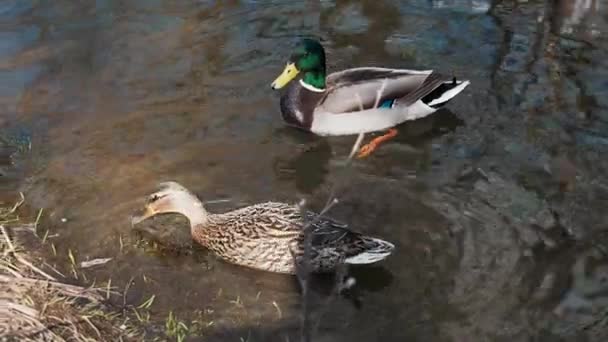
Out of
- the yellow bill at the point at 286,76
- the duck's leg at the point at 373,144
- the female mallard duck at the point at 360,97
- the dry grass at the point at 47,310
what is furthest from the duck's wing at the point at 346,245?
the yellow bill at the point at 286,76

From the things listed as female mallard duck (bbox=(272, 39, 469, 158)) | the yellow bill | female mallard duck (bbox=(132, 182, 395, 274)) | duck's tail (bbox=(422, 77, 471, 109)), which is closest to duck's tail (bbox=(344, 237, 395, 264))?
female mallard duck (bbox=(132, 182, 395, 274))

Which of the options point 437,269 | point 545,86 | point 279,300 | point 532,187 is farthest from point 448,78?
point 279,300

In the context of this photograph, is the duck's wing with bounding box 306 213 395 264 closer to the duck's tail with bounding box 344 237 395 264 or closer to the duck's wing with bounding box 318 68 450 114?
the duck's tail with bounding box 344 237 395 264

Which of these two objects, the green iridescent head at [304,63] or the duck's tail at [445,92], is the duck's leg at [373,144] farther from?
the green iridescent head at [304,63]

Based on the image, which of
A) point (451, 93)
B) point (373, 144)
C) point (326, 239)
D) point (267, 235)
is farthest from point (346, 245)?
point (451, 93)

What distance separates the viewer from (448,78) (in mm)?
7434

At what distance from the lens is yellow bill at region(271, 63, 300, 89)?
7.48 metres

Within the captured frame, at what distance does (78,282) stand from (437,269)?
218 cm

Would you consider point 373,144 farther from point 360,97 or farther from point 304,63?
point 304,63

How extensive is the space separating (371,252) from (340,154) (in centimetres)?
185

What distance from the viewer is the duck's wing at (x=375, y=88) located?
7312mm

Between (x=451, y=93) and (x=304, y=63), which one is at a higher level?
(x=304, y=63)

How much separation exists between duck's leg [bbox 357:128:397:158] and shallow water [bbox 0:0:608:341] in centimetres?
10

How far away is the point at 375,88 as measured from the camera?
24.0 ft
